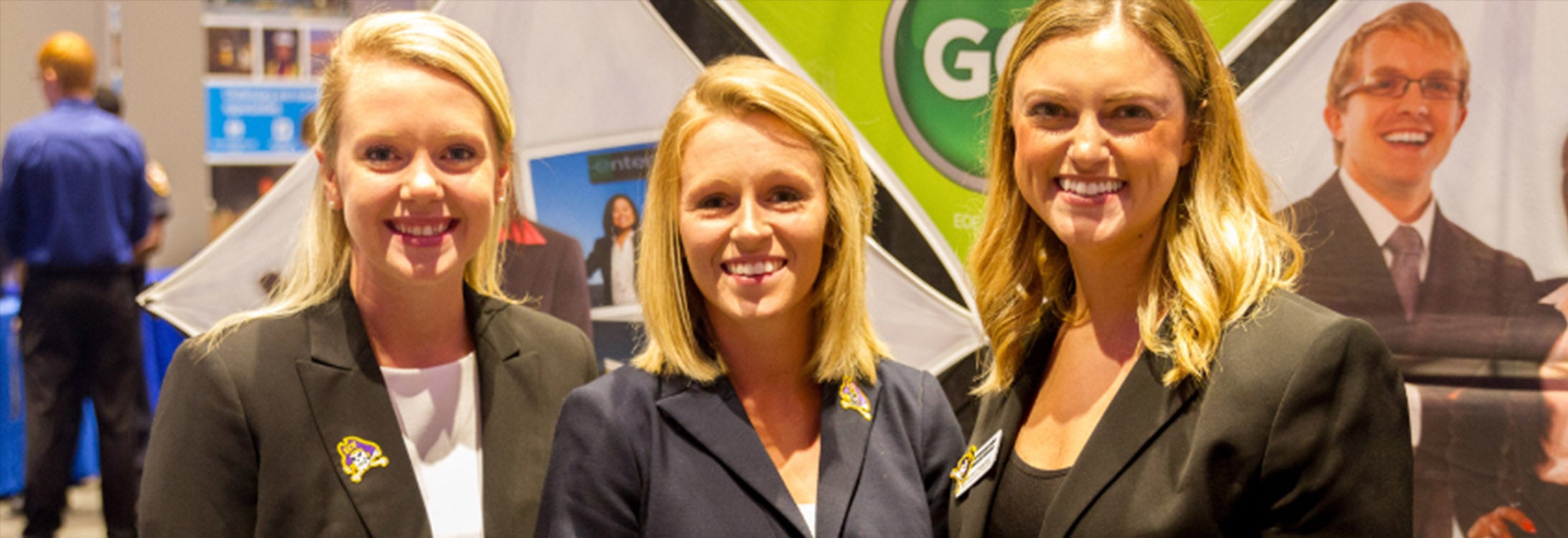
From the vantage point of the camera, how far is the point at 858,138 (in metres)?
3.14

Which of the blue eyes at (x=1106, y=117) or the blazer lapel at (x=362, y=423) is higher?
the blue eyes at (x=1106, y=117)

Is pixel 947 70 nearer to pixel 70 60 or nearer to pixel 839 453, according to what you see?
pixel 839 453

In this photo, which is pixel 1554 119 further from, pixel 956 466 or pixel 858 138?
pixel 956 466

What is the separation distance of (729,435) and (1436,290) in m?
2.10

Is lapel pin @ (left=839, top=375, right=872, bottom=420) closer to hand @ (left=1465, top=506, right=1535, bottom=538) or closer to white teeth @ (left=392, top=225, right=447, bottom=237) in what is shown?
white teeth @ (left=392, top=225, right=447, bottom=237)

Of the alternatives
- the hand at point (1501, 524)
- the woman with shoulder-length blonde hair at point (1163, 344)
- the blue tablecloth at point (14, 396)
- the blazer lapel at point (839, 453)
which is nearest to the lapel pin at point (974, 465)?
the woman with shoulder-length blonde hair at point (1163, 344)

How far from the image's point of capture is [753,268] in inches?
69.8

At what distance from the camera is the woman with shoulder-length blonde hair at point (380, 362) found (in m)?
1.82

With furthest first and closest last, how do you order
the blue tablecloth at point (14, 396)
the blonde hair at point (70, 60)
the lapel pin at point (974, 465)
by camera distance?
the blue tablecloth at point (14, 396), the blonde hair at point (70, 60), the lapel pin at point (974, 465)

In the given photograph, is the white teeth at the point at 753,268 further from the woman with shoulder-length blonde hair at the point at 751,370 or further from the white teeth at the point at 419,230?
the white teeth at the point at 419,230

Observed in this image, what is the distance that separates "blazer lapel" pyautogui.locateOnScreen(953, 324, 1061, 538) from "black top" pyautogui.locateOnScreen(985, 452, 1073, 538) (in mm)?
12

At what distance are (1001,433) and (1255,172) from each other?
0.51m

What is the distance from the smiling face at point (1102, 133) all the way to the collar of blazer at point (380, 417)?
91 centimetres

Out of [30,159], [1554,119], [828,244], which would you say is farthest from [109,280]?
[1554,119]
